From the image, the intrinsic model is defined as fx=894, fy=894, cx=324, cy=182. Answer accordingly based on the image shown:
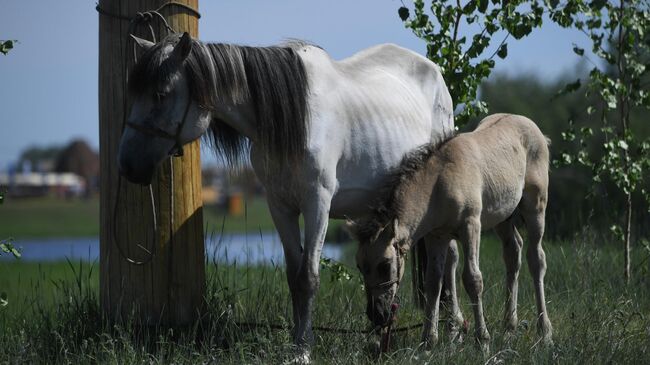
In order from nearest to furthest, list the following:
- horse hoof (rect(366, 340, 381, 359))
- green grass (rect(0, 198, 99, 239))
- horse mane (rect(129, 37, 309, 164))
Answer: horse mane (rect(129, 37, 309, 164))
horse hoof (rect(366, 340, 381, 359))
green grass (rect(0, 198, 99, 239))

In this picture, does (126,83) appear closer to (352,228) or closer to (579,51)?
(352,228)

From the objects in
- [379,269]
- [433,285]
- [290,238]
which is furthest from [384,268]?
[290,238]

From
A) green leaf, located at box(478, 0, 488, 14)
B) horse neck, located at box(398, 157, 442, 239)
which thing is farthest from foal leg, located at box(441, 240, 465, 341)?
green leaf, located at box(478, 0, 488, 14)

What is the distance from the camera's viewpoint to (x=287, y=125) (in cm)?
532

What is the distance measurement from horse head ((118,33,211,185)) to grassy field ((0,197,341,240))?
3282 cm

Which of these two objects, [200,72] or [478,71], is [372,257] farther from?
[478,71]

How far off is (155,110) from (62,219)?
51166 millimetres

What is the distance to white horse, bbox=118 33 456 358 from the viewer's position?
16.8 ft

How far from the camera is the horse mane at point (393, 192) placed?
5156mm

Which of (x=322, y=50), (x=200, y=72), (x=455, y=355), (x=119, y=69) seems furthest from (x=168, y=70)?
(x=455, y=355)

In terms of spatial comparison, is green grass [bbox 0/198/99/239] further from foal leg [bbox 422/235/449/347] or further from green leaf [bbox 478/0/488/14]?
foal leg [bbox 422/235/449/347]

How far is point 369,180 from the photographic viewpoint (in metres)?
5.83

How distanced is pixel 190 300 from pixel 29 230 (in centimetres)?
4190

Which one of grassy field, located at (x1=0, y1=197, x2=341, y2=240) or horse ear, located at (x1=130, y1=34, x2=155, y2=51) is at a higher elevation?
horse ear, located at (x1=130, y1=34, x2=155, y2=51)
